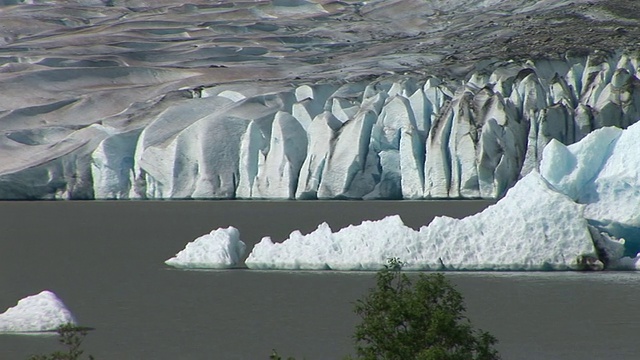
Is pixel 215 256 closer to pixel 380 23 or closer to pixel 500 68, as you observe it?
pixel 500 68

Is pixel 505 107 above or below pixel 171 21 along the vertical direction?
below

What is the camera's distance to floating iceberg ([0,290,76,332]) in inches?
480

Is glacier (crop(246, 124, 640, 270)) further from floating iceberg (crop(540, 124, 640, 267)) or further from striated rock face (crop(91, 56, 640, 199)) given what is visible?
striated rock face (crop(91, 56, 640, 199))

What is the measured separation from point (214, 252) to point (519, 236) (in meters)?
4.47

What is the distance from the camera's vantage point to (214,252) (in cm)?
1803

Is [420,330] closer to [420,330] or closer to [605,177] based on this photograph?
[420,330]

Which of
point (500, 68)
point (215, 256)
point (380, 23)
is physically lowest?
point (215, 256)

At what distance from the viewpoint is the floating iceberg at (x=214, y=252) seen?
1780 cm

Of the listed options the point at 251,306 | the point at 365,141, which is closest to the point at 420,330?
the point at 251,306

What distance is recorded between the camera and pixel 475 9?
65500mm

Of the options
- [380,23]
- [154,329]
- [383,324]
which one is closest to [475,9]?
[380,23]

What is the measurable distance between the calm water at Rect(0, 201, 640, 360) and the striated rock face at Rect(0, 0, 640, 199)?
9331 mm

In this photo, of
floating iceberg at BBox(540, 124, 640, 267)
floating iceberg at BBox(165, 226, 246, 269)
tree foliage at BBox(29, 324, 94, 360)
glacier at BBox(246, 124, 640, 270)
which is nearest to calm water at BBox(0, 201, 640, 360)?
glacier at BBox(246, 124, 640, 270)

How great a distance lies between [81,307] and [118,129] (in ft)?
78.2
